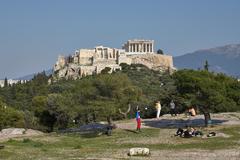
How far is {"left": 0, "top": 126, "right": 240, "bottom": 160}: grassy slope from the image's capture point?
31.4m

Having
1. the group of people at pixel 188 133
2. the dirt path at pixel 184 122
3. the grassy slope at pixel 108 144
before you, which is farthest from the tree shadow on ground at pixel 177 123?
the group of people at pixel 188 133

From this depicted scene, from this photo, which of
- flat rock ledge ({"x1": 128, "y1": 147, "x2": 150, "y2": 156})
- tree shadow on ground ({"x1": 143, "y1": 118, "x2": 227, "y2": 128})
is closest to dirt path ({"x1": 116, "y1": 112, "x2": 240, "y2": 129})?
tree shadow on ground ({"x1": 143, "y1": 118, "x2": 227, "y2": 128})

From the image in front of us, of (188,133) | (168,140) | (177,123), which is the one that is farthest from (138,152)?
(177,123)

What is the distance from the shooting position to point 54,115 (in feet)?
259

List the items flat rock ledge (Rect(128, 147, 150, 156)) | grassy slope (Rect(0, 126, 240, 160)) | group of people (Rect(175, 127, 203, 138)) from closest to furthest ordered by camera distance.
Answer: flat rock ledge (Rect(128, 147, 150, 156)), grassy slope (Rect(0, 126, 240, 160)), group of people (Rect(175, 127, 203, 138))

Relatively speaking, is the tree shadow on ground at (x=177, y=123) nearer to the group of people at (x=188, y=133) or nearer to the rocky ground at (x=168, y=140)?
the rocky ground at (x=168, y=140)

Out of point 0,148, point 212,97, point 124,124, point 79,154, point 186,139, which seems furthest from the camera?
point 124,124

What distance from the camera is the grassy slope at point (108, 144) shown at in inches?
1235

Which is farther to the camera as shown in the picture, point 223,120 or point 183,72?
point 223,120

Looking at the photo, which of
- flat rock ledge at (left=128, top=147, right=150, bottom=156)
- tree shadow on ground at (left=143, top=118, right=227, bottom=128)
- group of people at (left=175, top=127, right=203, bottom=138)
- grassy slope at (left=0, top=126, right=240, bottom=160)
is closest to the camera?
flat rock ledge at (left=128, top=147, right=150, bottom=156)

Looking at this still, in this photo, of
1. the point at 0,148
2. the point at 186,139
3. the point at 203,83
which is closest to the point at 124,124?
the point at 203,83

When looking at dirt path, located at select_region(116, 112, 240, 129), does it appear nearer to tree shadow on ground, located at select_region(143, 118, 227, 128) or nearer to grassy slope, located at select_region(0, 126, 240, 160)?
tree shadow on ground, located at select_region(143, 118, 227, 128)

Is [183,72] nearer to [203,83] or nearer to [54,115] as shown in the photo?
[203,83]

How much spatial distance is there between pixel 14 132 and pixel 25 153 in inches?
937
